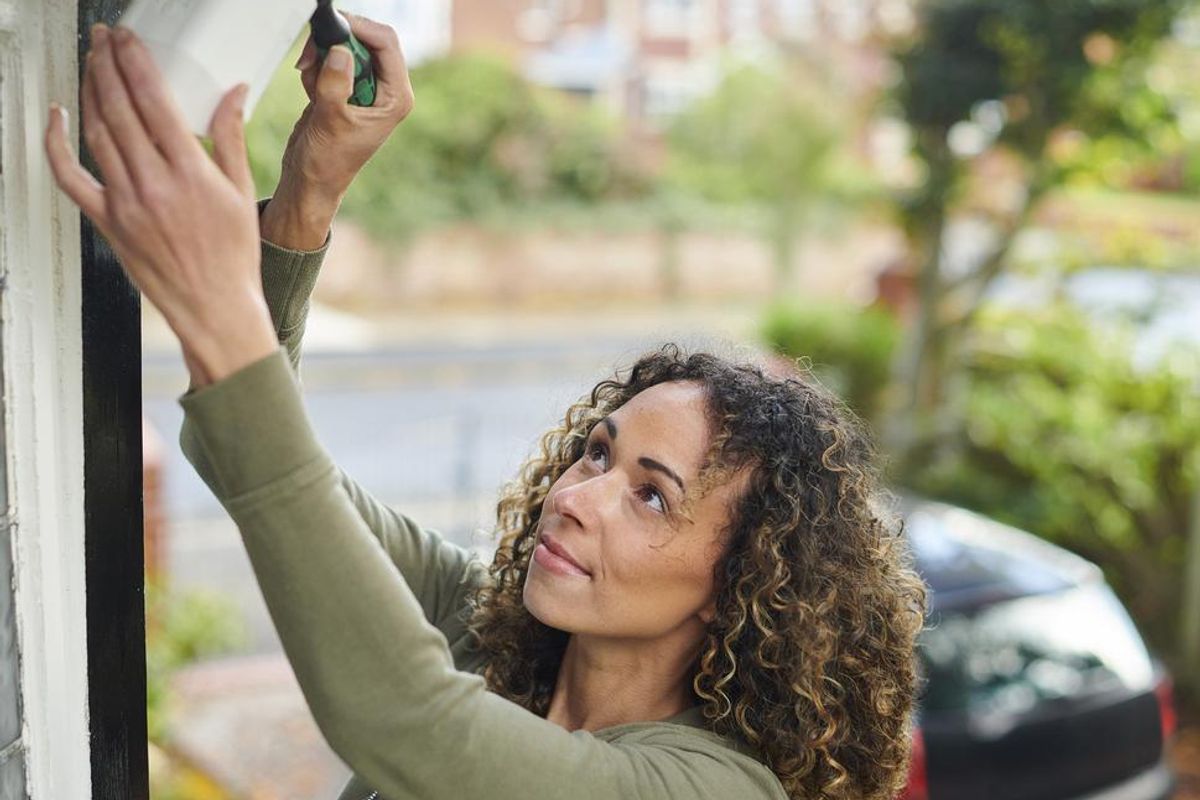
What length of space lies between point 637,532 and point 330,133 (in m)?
0.50

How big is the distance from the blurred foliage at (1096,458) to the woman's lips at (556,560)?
19.2ft

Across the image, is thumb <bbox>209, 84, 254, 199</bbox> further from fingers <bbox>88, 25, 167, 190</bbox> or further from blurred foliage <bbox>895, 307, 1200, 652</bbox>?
blurred foliage <bbox>895, 307, 1200, 652</bbox>

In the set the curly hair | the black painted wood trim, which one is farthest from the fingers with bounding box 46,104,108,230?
the curly hair

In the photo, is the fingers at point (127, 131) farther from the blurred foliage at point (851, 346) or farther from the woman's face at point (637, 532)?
the blurred foliage at point (851, 346)

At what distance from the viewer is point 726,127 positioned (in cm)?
2172

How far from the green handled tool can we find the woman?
0.01 meters

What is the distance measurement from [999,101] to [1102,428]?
94.4 inches

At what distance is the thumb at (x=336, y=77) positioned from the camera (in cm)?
114

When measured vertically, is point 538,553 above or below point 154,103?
below

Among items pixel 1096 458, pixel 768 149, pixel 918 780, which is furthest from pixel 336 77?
pixel 768 149

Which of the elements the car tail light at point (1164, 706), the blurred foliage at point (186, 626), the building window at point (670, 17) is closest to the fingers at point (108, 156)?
the car tail light at point (1164, 706)

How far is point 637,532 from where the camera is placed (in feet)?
4.49

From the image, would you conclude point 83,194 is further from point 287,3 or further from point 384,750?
point 384,750

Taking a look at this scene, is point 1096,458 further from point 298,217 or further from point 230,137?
point 230,137
